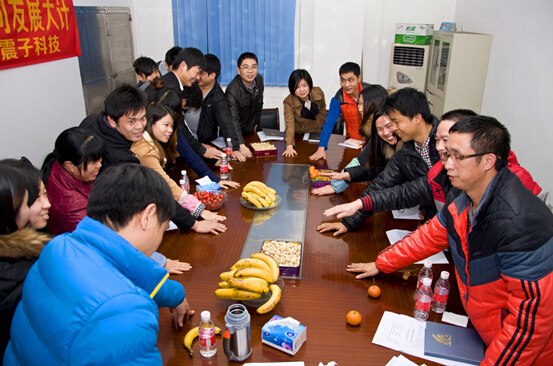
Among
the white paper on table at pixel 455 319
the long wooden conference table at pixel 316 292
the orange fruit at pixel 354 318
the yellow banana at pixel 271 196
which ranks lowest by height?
the long wooden conference table at pixel 316 292

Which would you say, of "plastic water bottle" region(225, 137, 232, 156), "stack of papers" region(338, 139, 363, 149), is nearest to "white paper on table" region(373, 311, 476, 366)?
"plastic water bottle" region(225, 137, 232, 156)

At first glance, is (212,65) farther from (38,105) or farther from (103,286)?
(103,286)

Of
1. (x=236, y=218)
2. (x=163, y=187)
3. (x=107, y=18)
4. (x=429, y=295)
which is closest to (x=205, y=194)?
(x=236, y=218)

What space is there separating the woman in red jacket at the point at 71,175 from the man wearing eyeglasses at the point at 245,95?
1630 millimetres

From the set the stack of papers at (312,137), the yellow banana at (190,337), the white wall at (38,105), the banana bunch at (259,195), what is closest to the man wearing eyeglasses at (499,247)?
the yellow banana at (190,337)

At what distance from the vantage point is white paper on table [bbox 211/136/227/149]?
12.0ft

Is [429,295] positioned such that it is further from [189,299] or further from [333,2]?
[333,2]

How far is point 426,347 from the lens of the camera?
55.6 inches

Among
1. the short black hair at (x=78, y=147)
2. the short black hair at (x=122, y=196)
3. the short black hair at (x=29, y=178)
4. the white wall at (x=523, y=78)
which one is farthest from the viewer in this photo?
the white wall at (x=523, y=78)

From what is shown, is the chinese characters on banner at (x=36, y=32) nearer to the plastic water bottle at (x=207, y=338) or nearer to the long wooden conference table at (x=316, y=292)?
the long wooden conference table at (x=316, y=292)

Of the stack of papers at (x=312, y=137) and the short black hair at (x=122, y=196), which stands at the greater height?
the short black hair at (x=122, y=196)

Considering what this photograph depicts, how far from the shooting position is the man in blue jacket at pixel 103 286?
3.15 ft

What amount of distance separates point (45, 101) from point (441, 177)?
3.65 m

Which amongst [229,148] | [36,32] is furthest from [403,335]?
[36,32]
